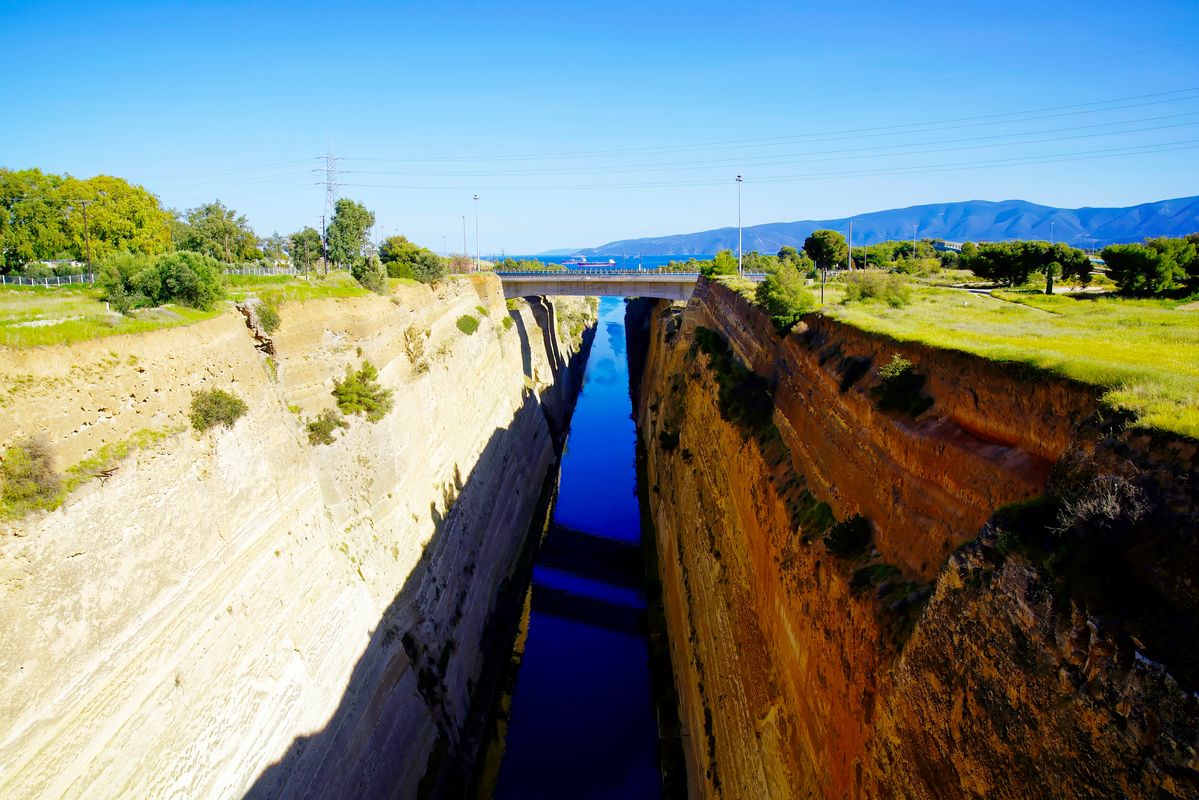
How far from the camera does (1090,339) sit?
909cm

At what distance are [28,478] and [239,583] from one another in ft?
11.4

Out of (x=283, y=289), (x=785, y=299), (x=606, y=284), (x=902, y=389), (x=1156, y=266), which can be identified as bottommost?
(x=902, y=389)

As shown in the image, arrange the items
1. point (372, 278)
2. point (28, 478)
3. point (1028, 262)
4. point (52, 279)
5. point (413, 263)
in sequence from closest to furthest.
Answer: point (28, 478) → point (52, 279) → point (372, 278) → point (1028, 262) → point (413, 263)

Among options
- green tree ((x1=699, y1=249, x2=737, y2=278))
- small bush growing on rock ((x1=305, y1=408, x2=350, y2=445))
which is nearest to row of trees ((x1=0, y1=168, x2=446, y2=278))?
small bush growing on rock ((x1=305, y1=408, x2=350, y2=445))

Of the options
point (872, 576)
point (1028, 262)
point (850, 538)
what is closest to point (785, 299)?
point (850, 538)

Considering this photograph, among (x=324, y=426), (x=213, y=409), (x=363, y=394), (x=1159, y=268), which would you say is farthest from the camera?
(x=1159, y=268)

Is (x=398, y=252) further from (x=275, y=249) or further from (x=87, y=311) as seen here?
(x=87, y=311)

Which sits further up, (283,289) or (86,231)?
(86,231)

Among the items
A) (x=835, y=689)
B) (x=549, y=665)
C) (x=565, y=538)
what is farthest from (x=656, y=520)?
(x=835, y=689)

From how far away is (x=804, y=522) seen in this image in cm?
1045

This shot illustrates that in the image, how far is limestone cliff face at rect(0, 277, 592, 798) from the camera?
7645 mm

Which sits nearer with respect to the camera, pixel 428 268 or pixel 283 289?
pixel 283 289

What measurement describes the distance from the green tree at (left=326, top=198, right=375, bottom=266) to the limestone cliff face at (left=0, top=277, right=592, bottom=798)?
45.2 ft

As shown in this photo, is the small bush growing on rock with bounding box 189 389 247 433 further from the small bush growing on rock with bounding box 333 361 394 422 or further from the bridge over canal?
the bridge over canal
